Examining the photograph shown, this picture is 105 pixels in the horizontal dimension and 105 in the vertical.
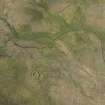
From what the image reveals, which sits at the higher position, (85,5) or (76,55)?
(85,5)

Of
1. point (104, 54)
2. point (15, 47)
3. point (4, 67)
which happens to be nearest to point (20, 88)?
point (4, 67)

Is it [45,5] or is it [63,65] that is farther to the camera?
[45,5]

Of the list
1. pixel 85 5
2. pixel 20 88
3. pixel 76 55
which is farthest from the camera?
pixel 85 5

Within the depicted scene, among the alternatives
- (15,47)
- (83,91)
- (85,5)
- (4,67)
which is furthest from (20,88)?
(85,5)

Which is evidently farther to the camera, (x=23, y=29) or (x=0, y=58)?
(x=23, y=29)

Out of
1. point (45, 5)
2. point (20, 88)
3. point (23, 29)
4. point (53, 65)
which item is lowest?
point (20, 88)

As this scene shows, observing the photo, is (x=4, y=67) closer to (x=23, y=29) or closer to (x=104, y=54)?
(x=23, y=29)

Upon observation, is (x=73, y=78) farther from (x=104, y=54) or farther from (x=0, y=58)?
(x=0, y=58)

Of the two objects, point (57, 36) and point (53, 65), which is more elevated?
point (57, 36)

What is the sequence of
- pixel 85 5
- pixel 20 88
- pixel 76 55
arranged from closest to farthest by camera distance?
pixel 20 88 → pixel 76 55 → pixel 85 5
